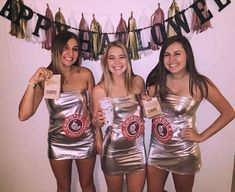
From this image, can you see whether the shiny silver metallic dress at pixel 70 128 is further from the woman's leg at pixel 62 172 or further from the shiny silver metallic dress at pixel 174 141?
the shiny silver metallic dress at pixel 174 141

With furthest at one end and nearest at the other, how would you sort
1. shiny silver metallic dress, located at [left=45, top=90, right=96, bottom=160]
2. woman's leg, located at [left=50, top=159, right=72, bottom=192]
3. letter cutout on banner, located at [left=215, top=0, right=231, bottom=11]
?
woman's leg, located at [left=50, top=159, right=72, bottom=192] < shiny silver metallic dress, located at [left=45, top=90, right=96, bottom=160] < letter cutout on banner, located at [left=215, top=0, right=231, bottom=11]

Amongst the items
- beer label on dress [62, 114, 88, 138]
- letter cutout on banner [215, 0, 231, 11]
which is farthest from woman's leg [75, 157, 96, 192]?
letter cutout on banner [215, 0, 231, 11]

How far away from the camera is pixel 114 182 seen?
1670 millimetres

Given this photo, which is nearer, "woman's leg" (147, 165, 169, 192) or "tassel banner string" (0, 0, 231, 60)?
"tassel banner string" (0, 0, 231, 60)

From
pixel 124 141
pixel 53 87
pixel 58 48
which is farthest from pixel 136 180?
pixel 58 48

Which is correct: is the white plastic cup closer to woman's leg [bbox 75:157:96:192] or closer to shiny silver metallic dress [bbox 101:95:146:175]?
shiny silver metallic dress [bbox 101:95:146:175]

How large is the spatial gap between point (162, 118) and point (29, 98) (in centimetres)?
73

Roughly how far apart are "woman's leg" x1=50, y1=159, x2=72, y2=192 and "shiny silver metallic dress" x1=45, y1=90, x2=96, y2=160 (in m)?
0.04

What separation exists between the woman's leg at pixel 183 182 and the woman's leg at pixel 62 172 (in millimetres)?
600

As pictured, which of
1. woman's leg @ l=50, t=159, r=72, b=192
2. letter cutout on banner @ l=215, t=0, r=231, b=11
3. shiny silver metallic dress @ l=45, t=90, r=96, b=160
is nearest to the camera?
letter cutout on banner @ l=215, t=0, r=231, b=11

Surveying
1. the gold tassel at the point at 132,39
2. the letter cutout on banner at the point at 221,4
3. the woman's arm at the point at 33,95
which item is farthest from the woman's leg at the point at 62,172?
the letter cutout on banner at the point at 221,4

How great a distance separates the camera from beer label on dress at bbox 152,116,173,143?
1.58m

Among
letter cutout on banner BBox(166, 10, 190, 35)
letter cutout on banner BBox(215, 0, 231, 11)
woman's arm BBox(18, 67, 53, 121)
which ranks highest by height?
letter cutout on banner BBox(215, 0, 231, 11)

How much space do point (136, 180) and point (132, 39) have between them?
0.77 meters
